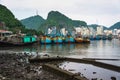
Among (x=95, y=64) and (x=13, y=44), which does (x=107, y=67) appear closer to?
(x=95, y=64)

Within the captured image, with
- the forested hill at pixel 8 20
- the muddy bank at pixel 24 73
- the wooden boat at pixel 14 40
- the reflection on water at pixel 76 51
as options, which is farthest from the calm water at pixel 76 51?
the forested hill at pixel 8 20

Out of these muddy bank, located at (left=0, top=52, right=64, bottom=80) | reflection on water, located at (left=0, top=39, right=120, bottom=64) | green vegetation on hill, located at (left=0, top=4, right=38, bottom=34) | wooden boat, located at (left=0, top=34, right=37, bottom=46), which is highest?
green vegetation on hill, located at (left=0, top=4, right=38, bottom=34)

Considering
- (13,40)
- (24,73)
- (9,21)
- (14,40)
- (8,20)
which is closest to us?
(24,73)

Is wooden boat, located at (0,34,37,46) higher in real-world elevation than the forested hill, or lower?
lower

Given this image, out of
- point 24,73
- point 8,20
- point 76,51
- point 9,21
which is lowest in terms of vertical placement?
point 76,51

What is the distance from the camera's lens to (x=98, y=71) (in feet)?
86.4

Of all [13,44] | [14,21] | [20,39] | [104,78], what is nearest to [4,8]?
[14,21]

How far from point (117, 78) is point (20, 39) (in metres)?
71.7

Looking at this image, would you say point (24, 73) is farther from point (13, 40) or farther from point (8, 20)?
point (8, 20)

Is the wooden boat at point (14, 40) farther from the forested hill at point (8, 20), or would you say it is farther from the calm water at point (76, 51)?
the forested hill at point (8, 20)

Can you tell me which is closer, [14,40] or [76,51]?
[76,51]

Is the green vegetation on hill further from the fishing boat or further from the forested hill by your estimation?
the fishing boat

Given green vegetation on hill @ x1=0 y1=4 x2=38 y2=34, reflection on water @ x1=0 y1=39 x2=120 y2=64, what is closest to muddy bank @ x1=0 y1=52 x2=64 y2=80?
reflection on water @ x1=0 y1=39 x2=120 y2=64

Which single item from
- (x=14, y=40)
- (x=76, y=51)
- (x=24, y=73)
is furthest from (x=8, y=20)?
(x=24, y=73)
